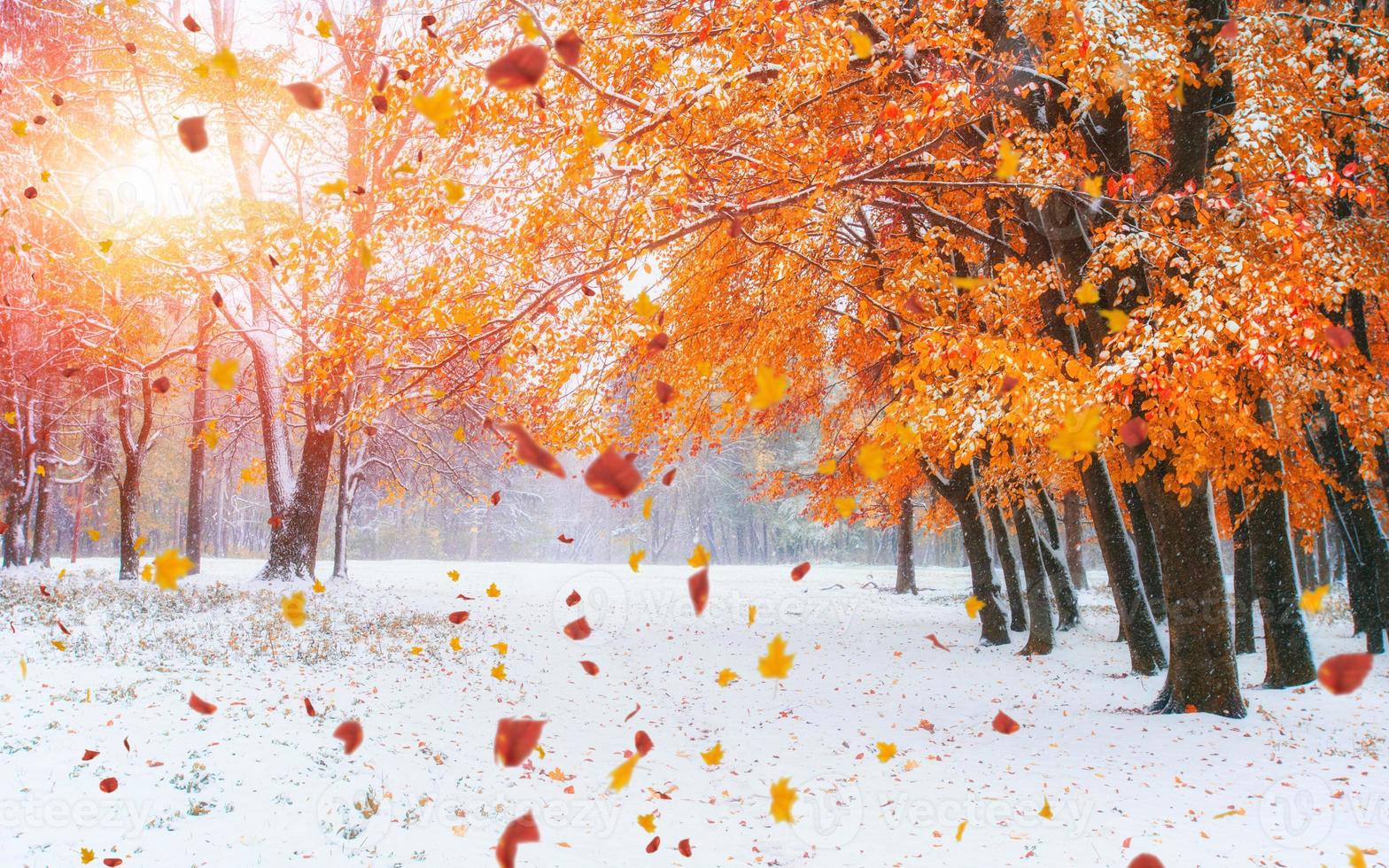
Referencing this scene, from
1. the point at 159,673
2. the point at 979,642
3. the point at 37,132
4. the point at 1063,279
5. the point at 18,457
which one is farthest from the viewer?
the point at 18,457

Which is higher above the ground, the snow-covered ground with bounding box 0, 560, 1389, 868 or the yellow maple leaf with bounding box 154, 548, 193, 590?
the yellow maple leaf with bounding box 154, 548, 193, 590

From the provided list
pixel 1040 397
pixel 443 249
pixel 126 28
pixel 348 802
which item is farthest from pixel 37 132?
pixel 1040 397

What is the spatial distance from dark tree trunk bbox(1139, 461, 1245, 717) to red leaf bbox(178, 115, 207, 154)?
24.0 feet

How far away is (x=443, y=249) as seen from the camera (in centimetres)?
698

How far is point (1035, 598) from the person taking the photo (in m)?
11.5

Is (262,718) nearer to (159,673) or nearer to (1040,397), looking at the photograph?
(159,673)

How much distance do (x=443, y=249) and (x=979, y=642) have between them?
33.4 ft

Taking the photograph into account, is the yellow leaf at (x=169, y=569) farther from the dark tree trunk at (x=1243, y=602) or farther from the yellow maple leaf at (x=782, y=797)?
the dark tree trunk at (x=1243, y=602)

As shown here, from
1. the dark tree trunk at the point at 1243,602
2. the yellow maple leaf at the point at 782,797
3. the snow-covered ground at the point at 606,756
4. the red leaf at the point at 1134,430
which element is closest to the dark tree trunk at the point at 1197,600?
the snow-covered ground at the point at 606,756

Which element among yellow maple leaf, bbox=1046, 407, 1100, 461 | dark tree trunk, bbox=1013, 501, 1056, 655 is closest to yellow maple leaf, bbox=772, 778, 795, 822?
yellow maple leaf, bbox=1046, 407, 1100, 461

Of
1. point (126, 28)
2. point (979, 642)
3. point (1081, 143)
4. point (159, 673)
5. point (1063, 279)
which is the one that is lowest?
point (979, 642)

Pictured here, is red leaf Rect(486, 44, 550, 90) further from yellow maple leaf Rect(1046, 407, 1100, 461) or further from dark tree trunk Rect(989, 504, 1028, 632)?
dark tree trunk Rect(989, 504, 1028, 632)

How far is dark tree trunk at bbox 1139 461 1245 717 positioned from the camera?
6812 millimetres

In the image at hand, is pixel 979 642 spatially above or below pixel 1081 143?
below
